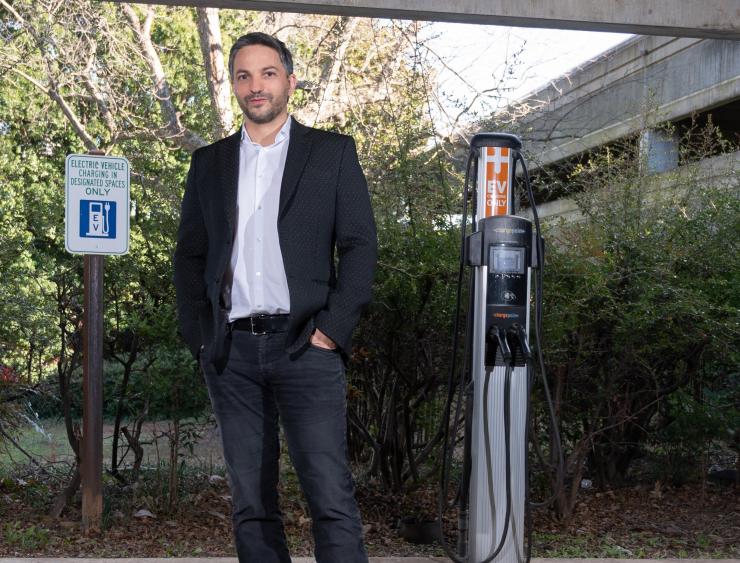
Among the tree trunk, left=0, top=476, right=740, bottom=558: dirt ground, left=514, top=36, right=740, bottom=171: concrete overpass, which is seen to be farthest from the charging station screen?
left=514, top=36, right=740, bottom=171: concrete overpass

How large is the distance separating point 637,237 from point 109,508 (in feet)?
11.5

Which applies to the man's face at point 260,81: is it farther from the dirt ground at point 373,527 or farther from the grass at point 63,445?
the grass at point 63,445

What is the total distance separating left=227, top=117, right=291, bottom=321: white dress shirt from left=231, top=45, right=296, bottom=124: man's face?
11 cm

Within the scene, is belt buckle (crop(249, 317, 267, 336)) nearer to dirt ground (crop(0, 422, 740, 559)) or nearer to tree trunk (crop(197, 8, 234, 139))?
dirt ground (crop(0, 422, 740, 559))

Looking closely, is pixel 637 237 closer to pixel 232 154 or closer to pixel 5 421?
pixel 232 154

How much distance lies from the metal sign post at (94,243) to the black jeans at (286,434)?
232cm

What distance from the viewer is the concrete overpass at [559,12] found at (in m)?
5.78

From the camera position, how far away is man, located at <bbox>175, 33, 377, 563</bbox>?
2.89 m

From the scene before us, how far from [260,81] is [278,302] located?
2.33 ft

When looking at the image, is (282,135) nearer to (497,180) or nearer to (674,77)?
(497,180)

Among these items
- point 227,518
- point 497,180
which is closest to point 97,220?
point 227,518

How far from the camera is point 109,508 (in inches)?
222

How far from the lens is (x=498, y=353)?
386 centimetres

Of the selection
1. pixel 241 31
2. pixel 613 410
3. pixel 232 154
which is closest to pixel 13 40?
pixel 241 31
